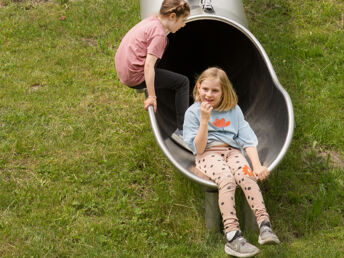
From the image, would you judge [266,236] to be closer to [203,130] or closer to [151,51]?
[203,130]

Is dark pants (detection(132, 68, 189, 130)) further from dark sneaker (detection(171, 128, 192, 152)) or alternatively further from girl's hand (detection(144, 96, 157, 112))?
girl's hand (detection(144, 96, 157, 112))

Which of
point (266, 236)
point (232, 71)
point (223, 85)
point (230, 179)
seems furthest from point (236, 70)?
point (266, 236)

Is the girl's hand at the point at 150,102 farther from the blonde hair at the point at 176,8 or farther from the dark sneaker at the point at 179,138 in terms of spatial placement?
the blonde hair at the point at 176,8

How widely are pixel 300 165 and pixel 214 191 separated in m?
1.29

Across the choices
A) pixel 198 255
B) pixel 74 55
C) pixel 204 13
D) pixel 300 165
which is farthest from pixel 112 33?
pixel 198 255

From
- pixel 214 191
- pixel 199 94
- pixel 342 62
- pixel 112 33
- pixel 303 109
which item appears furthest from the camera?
pixel 112 33

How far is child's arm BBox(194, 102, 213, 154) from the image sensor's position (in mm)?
3635

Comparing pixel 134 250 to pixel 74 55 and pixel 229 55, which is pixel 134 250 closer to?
pixel 229 55

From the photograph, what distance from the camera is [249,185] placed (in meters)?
3.47

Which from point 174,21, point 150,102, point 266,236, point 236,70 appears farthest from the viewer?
point 236,70

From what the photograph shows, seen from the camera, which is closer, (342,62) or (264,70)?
(264,70)

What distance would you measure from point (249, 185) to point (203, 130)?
0.54 metres

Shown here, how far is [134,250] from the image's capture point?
3779mm

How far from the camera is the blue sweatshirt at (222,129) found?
3.89 metres
